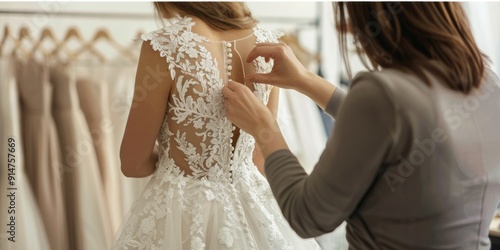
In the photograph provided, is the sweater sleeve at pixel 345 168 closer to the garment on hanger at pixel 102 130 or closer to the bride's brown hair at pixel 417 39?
the bride's brown hair at pixel 417 39

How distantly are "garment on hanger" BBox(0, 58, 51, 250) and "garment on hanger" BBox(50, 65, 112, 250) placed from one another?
0.10 metres

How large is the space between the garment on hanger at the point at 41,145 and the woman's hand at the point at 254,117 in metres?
0.79

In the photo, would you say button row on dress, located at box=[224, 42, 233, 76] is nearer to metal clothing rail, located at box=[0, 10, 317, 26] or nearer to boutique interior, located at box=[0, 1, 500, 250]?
boutique interior, located at box=[0, 1, 500, 250]

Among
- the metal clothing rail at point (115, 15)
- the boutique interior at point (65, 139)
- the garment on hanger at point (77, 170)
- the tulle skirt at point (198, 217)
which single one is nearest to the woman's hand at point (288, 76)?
the tulle skirt at point (198, 217)

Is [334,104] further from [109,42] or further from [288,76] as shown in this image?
[109,42]

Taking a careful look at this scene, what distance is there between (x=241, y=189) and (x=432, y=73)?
61 cm

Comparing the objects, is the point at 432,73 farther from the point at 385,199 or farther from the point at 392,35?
the point at 385,199

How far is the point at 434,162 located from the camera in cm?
80

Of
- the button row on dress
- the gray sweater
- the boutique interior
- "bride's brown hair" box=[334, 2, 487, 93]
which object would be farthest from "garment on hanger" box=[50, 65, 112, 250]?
"bride's brown hair" box=[334, 2, 487, 93]

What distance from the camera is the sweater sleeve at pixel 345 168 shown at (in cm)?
77

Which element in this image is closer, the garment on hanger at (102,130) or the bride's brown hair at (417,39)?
the bride's brown hair at (417,39)

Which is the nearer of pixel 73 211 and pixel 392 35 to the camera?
pixel 392 35

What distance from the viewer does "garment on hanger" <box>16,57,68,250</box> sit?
166 cm

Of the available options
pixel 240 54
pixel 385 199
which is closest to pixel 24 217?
pixel 240 54
